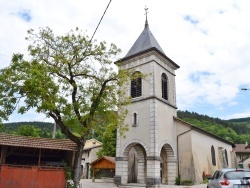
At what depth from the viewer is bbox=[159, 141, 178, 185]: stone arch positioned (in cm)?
2259

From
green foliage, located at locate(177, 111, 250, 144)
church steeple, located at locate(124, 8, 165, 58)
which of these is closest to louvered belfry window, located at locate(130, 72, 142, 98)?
church steeple, located at locate(124, 8, 165, 58)

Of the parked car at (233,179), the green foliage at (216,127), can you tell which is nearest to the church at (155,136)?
the parked car at (233,179)

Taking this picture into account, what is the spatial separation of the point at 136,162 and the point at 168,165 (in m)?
3.58

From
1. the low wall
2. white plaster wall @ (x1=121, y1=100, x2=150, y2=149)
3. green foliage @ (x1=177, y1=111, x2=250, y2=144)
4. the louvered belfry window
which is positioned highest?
green foliage @ (x1=177, y1=111, x2=250, y2=144)

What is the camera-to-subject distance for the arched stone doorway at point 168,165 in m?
22.6

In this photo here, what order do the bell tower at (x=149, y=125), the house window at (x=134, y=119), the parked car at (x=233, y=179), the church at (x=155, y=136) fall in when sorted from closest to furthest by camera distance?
the parked car at (x=233, y=179) < the bell tower at (x=149, y=125) < the church at (x=155, y=136) < the house window at (x=134, y=119)

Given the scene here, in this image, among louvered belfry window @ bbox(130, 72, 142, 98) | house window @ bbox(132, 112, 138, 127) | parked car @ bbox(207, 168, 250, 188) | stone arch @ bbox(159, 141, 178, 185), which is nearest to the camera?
parked car @ bbox(207, 168, 250, 188)

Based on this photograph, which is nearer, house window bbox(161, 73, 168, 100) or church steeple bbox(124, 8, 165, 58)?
house window bbox(161, 73, 168, 100)

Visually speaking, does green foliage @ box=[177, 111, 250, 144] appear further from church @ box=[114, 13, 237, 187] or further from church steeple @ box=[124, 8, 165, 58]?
church steeple @ box=[124, 8, 165, 58]

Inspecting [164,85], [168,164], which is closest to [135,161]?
[168,164]

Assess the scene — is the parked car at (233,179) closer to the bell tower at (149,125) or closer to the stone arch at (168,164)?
the bell tower at (149,125)

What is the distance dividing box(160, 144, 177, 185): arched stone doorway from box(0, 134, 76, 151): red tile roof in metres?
9.87

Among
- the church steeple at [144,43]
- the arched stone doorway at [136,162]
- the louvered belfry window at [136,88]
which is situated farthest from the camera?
the church steeple at [144,43]

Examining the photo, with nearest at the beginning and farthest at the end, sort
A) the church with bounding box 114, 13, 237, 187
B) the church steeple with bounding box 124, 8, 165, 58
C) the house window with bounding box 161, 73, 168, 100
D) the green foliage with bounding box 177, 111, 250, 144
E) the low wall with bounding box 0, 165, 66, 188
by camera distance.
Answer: the low wall with bounding box 0, 165, 66, 188 → the church with bounding box 114, 13, 237, 187 → the house window with bounding box 161, 73, 168, 100 → the church steeple with bounding box 124, 8, 165, 58 → the green foliage with bounding box 177, 111, 250, 144
